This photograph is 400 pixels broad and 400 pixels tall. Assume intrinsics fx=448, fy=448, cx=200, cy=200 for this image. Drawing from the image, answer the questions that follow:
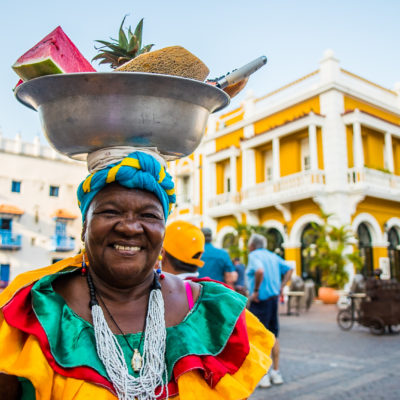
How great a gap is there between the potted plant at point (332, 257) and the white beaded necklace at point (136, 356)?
52.0ft

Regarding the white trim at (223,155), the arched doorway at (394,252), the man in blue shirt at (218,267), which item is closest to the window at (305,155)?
the white trim at (223,155)

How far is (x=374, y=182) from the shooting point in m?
18.0

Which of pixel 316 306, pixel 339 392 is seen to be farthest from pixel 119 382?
pixel 316 306

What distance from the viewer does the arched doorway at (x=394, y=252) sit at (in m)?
19.3

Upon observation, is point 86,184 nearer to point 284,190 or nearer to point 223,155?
point 284,190

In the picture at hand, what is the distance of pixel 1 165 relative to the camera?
31.5 metres

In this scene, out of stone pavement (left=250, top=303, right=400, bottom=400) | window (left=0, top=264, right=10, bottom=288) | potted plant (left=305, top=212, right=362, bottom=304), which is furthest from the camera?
window (left=0, top=264, right=10, bottom=288)

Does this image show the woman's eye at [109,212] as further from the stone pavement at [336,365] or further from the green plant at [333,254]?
the green plant at [333,254]

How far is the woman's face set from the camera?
5.22 feet

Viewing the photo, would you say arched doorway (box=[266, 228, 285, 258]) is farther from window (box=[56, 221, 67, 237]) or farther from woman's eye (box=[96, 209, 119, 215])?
woman's eye (box=[96, 209, 119, 215])

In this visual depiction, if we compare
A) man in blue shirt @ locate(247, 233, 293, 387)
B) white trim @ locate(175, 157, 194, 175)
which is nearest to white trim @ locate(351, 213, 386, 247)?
white trim @ locate(175, 157, 194, 175)

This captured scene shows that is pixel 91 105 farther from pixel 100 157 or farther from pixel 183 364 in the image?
pixel 183 364

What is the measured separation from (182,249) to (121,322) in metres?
2.09

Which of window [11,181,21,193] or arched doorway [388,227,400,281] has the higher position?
window [11,181,21,193]
